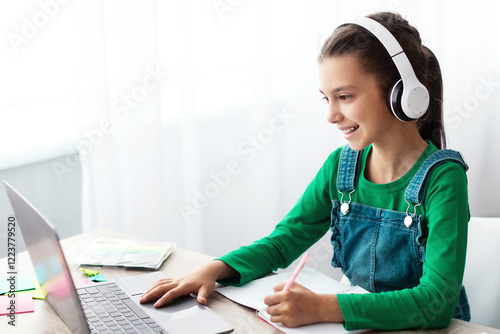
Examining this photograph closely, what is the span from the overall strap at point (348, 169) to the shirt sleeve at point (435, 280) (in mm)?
173

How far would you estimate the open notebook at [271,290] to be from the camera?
985mm

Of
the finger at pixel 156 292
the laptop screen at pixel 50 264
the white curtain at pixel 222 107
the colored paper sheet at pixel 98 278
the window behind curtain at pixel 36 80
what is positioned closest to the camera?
the laptop screen at pixel 50 264

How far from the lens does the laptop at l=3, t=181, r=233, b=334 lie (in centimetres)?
90

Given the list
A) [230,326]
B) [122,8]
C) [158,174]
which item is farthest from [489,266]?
[122,8]

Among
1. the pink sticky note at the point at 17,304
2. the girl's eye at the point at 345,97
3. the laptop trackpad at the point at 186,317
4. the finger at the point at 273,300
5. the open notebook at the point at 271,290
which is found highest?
the girl's eye at the point at 345,97

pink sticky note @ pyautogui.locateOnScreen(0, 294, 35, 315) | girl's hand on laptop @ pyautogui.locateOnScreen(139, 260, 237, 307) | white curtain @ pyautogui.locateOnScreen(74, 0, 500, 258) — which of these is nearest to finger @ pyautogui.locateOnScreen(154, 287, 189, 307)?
girl's hand on laptop @ pyautogui.locateOnScreen(139, 260, 237, 307)

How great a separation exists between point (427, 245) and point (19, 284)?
29.5 inches

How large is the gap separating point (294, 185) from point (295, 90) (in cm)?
38

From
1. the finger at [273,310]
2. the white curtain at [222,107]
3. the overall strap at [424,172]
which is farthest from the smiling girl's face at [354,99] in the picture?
the white curtain at [222,107]

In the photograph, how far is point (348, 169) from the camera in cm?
129

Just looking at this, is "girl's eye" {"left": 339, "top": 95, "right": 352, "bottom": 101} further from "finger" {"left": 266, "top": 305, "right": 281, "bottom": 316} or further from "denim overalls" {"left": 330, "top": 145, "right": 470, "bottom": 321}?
"finger" {"left": 266, "top": 305, "right": 281, "bottom": 316}

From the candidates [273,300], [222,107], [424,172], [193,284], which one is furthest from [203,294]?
[222,107]

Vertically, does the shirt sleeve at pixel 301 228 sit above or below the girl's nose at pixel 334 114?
below

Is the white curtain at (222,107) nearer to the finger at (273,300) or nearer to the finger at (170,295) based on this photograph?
the finger at (170,295)
